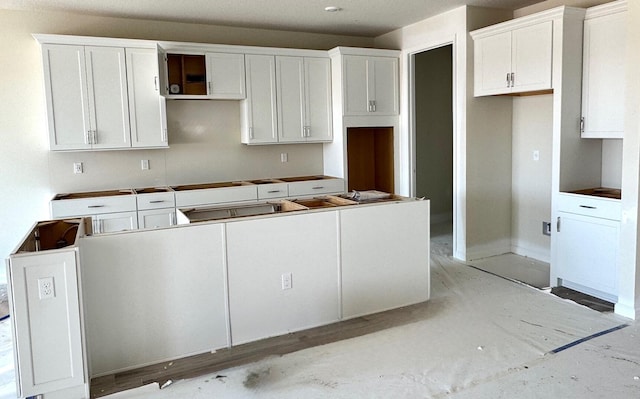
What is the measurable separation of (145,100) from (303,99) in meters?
1.82

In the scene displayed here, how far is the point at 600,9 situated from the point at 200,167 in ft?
14.1

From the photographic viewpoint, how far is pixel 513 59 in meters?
4.63

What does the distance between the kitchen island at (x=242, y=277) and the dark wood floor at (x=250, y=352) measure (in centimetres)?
7

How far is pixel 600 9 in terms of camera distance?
404 centimetres

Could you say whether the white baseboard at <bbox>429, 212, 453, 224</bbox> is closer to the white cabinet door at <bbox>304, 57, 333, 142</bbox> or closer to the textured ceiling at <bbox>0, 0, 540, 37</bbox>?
the white cabinet door at <bbox>304, 57, 333, 142</bbox>

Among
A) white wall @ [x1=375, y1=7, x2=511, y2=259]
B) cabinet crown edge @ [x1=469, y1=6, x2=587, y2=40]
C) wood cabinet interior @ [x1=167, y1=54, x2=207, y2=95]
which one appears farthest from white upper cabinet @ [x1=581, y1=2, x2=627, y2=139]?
wood cabinet interior @ [x1=167, y1=54, x2=207, y2=95]

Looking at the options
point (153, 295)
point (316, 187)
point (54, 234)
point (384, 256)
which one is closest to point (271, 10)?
point (316, 187)

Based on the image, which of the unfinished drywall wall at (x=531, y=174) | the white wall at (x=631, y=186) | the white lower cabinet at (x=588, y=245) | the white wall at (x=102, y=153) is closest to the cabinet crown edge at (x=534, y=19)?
the white wall at (x=631, y=186)

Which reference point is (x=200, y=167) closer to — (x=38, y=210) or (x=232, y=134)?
(x=232, y=134)

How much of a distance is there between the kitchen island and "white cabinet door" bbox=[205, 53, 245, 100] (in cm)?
233

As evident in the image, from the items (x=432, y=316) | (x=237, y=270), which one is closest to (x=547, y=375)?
(x=432, y=316)

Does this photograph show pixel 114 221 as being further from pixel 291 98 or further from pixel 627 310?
pixel 627 310

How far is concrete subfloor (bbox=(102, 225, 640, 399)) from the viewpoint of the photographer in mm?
2680

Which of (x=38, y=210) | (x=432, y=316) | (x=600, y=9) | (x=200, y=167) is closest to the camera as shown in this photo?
(x=432, y=316)
